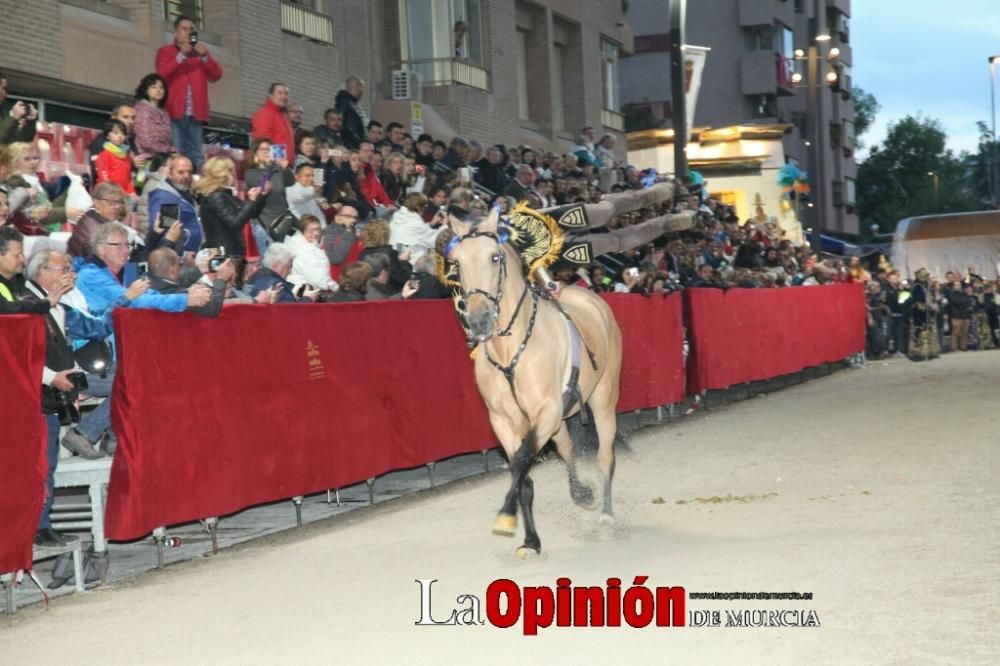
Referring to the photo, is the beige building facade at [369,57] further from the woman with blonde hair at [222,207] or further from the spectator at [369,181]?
the woman with blonde hair at [222,207]

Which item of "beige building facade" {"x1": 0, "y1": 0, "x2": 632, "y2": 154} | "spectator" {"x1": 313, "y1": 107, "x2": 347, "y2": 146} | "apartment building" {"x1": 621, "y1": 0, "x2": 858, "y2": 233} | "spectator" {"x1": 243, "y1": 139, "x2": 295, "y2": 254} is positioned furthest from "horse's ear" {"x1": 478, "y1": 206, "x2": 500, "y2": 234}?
"apartment building" {"x1": 621, "y1": 0, "x2": 858, "y2": 233}

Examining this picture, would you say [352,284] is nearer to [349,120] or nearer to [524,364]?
[524,364]

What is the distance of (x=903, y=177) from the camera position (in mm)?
118562

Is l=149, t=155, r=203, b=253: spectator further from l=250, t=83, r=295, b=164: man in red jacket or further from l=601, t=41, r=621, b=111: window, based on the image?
l=601, t=41, r=621, b=111: window

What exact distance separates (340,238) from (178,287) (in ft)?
16.4

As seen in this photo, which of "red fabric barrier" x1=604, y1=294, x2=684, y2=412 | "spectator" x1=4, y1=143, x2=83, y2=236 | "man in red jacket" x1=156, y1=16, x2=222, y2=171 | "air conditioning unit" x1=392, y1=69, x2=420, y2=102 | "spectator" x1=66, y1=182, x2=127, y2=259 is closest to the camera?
"spectator" x1=66, y1=182, x2=127, y2=259

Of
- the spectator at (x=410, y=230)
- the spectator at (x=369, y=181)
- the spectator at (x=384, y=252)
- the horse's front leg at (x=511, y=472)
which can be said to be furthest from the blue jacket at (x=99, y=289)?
the spectator at (x=369, y=181)

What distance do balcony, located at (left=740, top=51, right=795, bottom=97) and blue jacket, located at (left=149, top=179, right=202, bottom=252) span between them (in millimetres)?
65123

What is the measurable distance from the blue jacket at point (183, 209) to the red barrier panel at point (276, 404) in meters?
1.70

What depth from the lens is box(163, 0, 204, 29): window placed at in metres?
22.2

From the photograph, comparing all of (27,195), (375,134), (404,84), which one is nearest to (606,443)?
(27,195)

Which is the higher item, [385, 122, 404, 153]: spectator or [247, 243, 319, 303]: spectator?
[385, 122, 404, 153]: spectator

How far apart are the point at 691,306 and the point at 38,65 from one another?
10.0m

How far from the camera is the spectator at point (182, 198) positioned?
Result: 13.5 m
